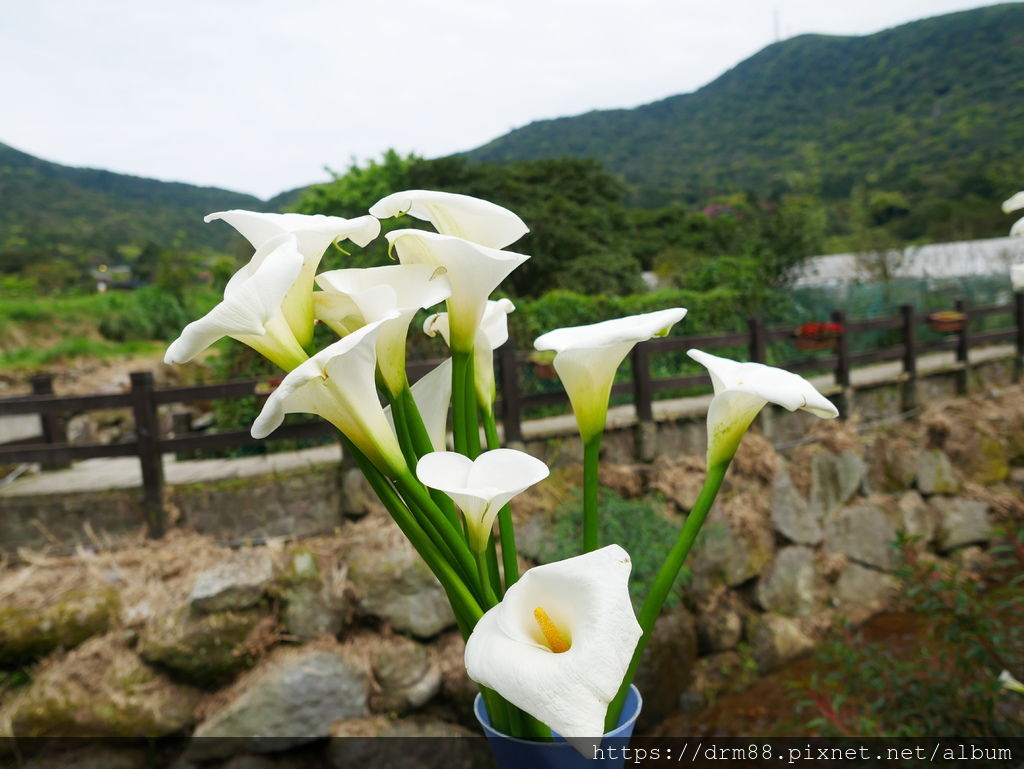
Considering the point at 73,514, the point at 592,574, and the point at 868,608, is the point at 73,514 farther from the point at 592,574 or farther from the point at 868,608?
the point at 868,608

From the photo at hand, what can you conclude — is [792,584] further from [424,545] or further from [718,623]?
[424,545]

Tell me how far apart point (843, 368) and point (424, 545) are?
5.75 metres

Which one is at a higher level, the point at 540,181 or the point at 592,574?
the point at 540,181

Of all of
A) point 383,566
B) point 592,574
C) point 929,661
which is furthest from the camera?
point 383,566

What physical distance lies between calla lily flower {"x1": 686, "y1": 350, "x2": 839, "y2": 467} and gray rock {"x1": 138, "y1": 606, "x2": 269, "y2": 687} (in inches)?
119

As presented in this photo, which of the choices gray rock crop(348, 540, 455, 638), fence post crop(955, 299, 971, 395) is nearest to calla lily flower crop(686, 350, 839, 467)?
gray rock crop(348, 540, 455, 638)

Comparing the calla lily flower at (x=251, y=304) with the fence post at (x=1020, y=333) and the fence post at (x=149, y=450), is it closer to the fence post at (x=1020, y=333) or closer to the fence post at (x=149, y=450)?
the fence post at (x=149, y=450)

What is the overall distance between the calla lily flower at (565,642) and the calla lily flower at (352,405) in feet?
0.56

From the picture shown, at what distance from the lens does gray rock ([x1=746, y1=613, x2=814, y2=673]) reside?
434cm

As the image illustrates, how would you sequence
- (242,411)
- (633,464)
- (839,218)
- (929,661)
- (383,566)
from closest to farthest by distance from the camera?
1. (929,661)
2. (383,566)
3. (633,464)
4. (242,411)
5. (839,218)

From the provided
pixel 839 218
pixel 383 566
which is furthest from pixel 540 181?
pixel 839 218

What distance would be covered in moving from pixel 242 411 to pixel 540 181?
34.4 ft

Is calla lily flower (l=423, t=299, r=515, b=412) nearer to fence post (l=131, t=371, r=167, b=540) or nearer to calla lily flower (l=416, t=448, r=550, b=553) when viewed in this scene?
calla lily flower (l=416, t=448, r=550, b=553)

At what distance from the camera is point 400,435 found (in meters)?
0.68
